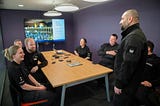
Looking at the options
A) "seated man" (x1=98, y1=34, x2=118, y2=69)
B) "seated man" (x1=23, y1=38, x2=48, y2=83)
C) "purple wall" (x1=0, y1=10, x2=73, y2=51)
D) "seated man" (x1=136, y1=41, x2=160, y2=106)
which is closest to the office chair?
"seated man" (x1=23, y1=38, x2=48, y2=83)

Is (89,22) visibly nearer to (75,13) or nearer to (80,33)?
(80,33)

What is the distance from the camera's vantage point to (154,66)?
2043mm

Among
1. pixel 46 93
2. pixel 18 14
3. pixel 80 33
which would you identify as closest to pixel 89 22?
pixel 80 33

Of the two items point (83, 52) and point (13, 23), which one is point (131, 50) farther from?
point (13, 23)

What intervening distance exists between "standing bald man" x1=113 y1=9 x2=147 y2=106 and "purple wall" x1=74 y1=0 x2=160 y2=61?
156 centimetres

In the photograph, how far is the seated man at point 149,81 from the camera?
180cm

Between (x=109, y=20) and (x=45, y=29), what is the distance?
285 cm

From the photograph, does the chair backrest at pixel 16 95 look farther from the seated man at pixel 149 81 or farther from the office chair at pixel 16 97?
the seated man at pixel 149 81

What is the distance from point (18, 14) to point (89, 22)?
2.93 meters

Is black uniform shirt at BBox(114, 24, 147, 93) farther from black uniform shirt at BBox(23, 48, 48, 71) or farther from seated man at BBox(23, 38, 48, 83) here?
black uniform shirt at BBox(23, 48, 48, 71)

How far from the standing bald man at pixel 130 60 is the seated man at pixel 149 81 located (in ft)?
1.67

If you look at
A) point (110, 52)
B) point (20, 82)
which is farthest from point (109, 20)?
point (20, 82)

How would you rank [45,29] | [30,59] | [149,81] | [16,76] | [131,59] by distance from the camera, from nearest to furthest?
1. [131,59]
2. [16,76]
3. [149,81]
4. [30,59]
5. [45,29]

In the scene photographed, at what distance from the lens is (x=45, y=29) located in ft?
17.3
